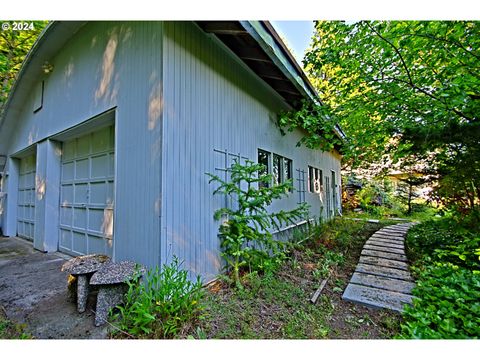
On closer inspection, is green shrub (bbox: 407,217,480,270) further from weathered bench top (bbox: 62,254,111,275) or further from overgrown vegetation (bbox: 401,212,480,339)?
weathered bench top (bbox: 62,254,111,275)

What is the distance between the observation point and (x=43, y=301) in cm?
270

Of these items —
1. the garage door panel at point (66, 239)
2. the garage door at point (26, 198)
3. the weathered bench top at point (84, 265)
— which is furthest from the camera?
the garage door at point (26, 198)

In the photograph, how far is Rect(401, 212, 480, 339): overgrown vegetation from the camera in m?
1.93

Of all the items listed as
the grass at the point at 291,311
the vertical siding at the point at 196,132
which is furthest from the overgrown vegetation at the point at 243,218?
the grass at the point at 291,311

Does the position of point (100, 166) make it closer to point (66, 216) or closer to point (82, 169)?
point (82, 169)

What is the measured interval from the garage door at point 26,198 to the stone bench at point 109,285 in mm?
5779

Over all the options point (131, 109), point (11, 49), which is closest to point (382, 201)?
point (131, 109)

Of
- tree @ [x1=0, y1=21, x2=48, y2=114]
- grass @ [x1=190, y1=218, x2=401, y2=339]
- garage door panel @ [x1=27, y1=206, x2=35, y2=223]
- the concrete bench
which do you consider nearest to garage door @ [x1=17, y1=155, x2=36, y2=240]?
garage door panel @ [x1=27, y1=206, x2=35, y2=223]

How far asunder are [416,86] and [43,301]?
20.5 feet

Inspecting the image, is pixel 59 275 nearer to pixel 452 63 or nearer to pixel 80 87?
pixel 80 87

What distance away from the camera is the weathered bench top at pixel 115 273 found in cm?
217

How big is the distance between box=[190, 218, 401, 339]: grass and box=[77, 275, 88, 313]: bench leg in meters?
1.35

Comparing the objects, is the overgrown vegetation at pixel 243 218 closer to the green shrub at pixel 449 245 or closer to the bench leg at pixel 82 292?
the bench leg at pixel 82 292
